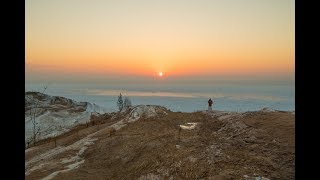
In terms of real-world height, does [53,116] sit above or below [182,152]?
below

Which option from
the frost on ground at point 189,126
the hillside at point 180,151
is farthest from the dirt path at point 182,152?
the frost on ground at point 189,126

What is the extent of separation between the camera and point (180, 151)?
15820 millimetres

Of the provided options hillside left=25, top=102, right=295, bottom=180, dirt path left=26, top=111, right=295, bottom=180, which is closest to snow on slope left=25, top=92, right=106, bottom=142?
hillside left=25, top=102, right=295, bottom=180

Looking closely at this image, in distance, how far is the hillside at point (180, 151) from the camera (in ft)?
43.7

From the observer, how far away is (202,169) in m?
13.5

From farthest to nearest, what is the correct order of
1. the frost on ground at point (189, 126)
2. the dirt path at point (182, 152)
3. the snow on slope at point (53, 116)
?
the snow on slope at point (53, 116), the frost on ground at point (189, 126), the dirt path at point (182, 152)

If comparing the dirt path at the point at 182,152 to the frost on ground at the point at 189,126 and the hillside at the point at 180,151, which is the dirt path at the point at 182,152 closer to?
the hillside at the point at 180,151

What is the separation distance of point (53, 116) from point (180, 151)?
38134 millimetres

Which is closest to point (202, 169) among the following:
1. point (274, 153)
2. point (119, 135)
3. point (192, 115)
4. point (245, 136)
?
point (274, 153)

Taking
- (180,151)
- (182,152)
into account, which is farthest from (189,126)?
(182,152)

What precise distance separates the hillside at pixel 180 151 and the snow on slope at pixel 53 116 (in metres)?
19.2

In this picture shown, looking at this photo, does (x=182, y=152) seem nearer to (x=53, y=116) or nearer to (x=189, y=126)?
(x=189, y=126)
